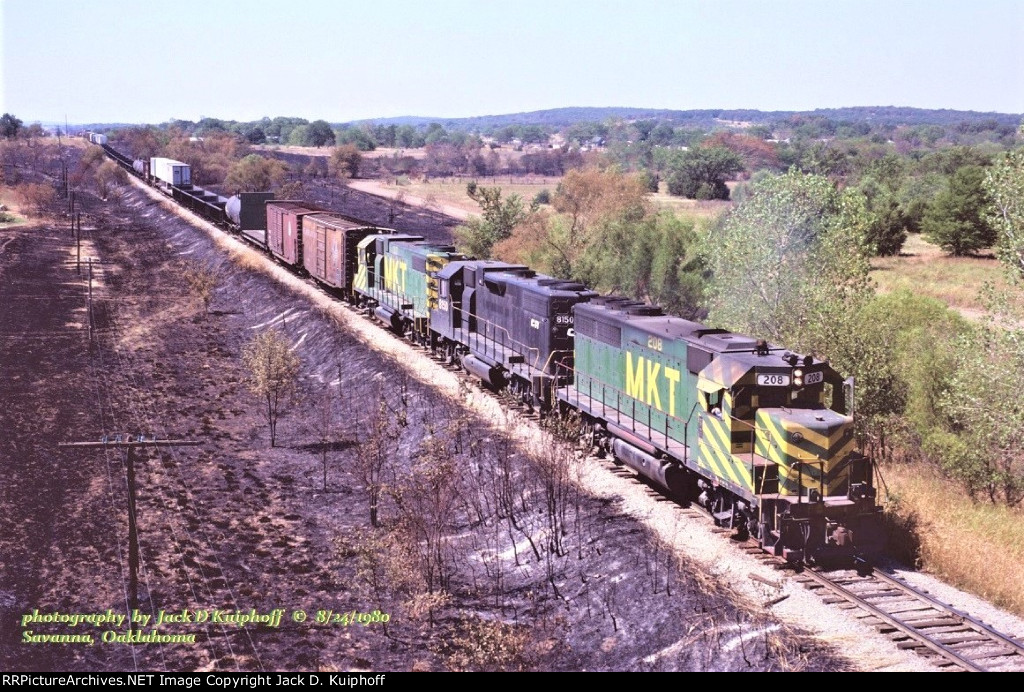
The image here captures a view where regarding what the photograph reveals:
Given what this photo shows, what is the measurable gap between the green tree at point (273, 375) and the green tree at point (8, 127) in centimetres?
17394

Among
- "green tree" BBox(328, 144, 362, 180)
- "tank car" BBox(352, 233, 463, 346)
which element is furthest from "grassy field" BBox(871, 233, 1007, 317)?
"green tree" BBox(328, 144, 362, 180)

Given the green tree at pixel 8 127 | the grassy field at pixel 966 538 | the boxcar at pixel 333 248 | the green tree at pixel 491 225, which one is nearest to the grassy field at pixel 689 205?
the green tree at pixel 491 225

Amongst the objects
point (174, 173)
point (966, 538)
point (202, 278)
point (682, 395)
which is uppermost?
point (174, 173)

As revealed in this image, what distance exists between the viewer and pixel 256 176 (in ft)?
385

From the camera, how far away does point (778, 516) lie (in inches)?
703

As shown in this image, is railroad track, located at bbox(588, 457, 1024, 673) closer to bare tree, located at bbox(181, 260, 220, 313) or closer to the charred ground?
the charred ground

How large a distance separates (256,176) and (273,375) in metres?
88.4

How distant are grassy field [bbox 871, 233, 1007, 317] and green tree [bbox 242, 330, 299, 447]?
30143mm

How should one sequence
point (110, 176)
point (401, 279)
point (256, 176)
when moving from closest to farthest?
point (401, 279) → point (256, 176) → point (110, 176)

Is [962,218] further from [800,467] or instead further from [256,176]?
[256,176]

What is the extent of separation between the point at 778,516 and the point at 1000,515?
690 centimetres

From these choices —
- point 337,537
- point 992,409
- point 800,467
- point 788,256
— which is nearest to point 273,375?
point 337,537

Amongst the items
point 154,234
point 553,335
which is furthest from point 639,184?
point 154,234

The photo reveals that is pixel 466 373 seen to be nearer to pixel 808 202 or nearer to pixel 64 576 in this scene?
pixel 808 202
